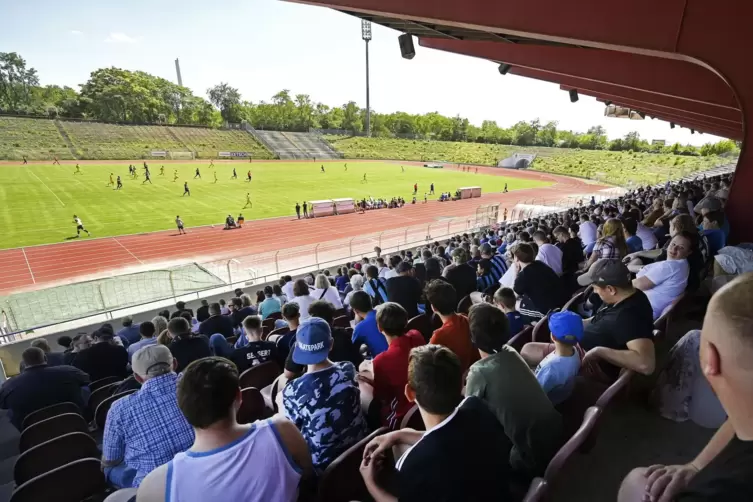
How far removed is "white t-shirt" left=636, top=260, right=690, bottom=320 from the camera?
450cm

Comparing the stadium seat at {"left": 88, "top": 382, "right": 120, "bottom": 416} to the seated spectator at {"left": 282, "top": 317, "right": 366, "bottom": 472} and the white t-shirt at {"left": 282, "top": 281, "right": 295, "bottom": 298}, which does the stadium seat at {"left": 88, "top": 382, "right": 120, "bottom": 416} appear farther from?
the white t-shirt at {"left": 282, "top": 281, "right": 295, "bottom": 298}

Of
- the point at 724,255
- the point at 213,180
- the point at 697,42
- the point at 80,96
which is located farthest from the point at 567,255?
the point at 80,96

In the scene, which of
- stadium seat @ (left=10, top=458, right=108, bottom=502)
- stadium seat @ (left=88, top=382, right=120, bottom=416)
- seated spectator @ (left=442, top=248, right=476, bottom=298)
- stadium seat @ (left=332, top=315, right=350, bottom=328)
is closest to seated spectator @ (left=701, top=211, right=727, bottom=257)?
seated spectator @ (left=442, top=248, right=476, bottom=298)

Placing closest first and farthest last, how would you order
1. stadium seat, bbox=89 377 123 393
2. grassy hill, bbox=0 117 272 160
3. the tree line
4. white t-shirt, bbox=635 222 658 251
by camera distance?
stadium seat, bbox=89 377 123 393 < white t-shirt, bbox=635 222 658 251 < grassy hill, bbox=0 117 272 160 < the tree line

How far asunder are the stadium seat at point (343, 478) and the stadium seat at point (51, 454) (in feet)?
7.66

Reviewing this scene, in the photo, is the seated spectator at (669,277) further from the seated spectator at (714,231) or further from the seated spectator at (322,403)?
the seated spectator at (322,403)

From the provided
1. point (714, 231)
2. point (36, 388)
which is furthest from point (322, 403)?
point (714, 231)

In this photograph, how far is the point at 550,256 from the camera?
22.5 feet

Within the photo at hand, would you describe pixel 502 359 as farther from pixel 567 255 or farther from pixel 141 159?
pixel 141 159

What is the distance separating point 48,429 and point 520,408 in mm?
4219

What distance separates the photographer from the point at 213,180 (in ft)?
150

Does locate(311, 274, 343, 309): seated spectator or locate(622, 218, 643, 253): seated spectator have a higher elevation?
locate(622, 218, 643, 253): seated spectator

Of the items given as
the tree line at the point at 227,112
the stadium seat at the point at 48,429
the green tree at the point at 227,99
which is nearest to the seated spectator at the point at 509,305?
the stadium seat at the point at 48,429

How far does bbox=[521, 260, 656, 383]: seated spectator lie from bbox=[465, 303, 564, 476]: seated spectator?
3.38ft
